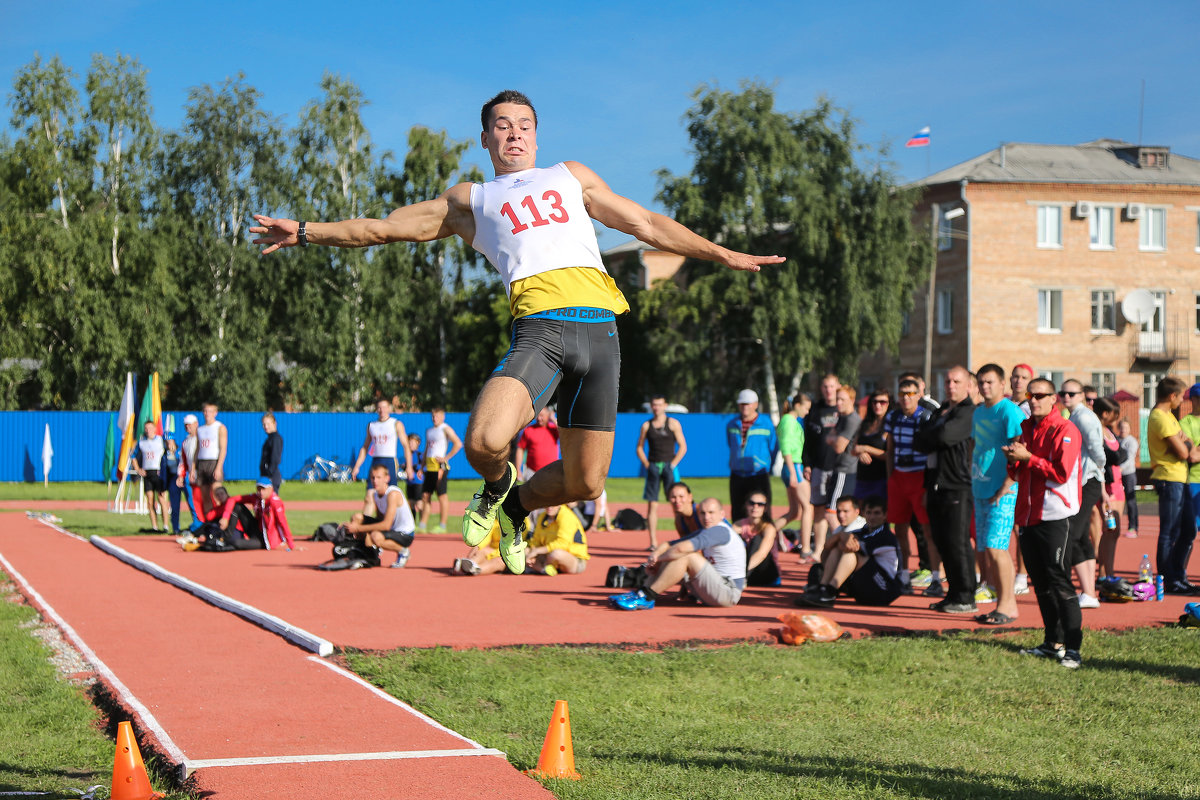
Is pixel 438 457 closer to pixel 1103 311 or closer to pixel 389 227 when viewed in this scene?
pixel 389 227

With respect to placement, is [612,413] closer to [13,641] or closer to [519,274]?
[519,274]

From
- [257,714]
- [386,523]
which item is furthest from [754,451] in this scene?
[257,714]

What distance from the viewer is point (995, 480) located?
9.90 metres

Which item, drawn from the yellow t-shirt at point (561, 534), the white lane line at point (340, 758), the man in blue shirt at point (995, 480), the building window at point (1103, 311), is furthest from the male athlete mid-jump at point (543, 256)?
the building window at point (1103, 311)

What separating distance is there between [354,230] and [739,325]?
4298cm

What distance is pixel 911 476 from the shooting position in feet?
38.7

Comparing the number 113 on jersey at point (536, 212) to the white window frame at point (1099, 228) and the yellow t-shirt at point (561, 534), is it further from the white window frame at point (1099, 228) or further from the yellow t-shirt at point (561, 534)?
the white window frame at point (1099, 228)

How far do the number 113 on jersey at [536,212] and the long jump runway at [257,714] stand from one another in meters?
2.65

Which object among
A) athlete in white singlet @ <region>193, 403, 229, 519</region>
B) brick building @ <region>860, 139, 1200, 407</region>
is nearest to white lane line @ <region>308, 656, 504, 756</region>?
athlete in white singlet @ <region>193, 403, 229, 519</region>

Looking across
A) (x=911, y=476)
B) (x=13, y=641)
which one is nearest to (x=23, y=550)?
(x=13, y=641)

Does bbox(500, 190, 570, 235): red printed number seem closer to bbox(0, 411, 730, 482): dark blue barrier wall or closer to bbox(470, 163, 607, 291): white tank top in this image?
bbox(470, 163, 607, 291): white tank top

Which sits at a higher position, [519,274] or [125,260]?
[125,260]

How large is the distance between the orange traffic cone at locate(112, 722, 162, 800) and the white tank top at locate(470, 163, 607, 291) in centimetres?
283

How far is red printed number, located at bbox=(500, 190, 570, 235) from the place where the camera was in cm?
507
